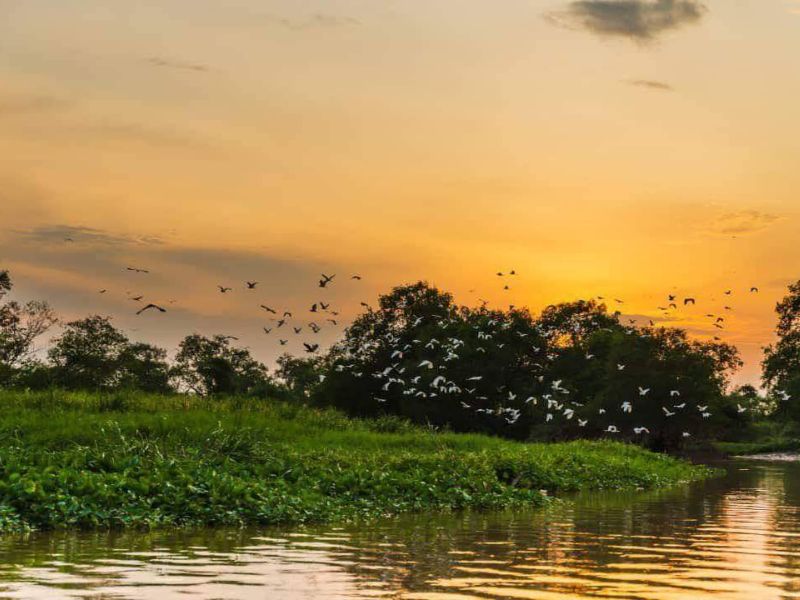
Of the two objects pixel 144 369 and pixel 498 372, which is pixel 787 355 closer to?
pixel 498 372

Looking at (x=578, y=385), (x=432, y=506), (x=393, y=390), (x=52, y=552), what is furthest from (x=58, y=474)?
(x=578, y=385)

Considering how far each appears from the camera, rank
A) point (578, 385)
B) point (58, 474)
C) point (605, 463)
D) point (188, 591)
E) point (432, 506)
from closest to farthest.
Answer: point (188, 591) → point (58, 474) → point (432, 506) → point (605, 463) → point (578, 385)

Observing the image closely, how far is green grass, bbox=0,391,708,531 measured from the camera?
20688mm

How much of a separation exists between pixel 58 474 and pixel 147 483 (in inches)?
76.4

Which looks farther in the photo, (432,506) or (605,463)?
(605,463)

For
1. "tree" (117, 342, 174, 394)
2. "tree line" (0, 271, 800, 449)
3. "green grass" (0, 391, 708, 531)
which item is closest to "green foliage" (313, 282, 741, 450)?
"tree line" (0, 271, 800, 449)

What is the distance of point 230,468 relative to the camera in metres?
25.1

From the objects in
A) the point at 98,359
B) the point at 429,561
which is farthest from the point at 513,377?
the point at 429,561

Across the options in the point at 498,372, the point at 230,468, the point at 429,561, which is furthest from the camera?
the point at 498,372

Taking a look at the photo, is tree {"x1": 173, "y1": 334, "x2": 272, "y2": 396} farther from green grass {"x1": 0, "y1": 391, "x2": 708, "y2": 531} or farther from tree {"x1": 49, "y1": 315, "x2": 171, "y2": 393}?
green grass {"x1": 0, "y1": 391, "x2": 708, "y2": 531}

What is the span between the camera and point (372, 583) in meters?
13.5

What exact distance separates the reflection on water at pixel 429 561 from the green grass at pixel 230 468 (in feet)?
4.77

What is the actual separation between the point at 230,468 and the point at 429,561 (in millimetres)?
10365

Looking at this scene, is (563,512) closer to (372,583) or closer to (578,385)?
(372,583)
